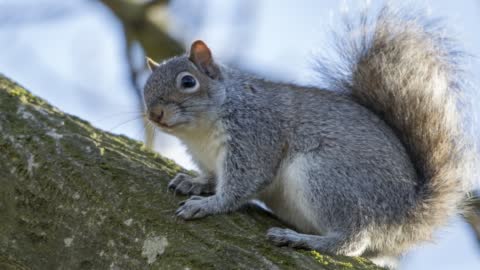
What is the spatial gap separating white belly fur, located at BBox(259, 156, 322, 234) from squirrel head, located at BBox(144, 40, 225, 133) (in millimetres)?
470

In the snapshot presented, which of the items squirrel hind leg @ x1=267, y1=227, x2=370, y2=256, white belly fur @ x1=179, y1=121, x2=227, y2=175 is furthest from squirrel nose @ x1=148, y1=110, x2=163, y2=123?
squirrel hind leg @ x1=267, y1=227, x2=370, y2=256

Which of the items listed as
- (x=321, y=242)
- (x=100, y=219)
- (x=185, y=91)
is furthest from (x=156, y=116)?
(x=321, y=242)

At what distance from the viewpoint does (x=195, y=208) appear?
2.37m

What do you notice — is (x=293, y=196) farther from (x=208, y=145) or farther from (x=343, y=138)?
(x=208, y=145)

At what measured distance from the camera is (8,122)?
8.65ft

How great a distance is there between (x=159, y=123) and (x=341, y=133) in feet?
2.75

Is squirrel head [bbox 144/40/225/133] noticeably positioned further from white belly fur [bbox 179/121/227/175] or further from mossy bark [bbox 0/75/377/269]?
mossy bark [bbox 0/75/377/269]

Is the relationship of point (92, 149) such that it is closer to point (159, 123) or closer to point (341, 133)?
point (159, 123)

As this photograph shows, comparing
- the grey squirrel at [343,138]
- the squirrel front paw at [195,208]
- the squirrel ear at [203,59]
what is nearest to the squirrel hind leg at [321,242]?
the grey squirrel at [343,138]

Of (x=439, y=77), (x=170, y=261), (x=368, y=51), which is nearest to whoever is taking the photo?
(x=170, y=261)

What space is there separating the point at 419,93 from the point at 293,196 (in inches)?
31.2

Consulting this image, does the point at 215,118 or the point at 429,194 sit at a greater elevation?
the point at 429,194

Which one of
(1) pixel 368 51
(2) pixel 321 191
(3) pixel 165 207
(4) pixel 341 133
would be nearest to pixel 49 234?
(3) pixel 165 207

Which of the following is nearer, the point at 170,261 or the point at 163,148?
the point at 170,261
